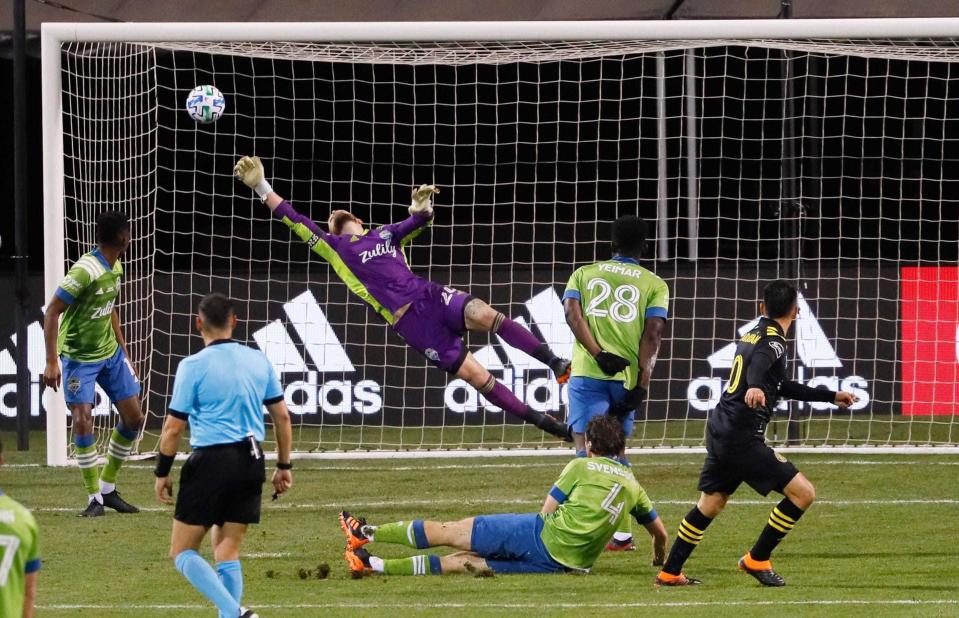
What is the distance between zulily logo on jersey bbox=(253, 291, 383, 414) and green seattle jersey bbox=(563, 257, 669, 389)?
22.7 ft

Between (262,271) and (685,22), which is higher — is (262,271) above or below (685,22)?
below

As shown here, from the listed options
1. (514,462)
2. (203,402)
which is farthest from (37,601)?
(514,462)

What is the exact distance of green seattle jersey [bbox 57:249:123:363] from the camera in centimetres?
1092

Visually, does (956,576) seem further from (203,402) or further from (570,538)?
(203,402)

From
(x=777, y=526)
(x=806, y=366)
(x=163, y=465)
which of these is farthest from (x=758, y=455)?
(x=806, y=366)

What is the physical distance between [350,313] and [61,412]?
3.84 m

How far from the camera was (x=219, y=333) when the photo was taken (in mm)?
7188

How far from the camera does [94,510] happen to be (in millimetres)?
11312

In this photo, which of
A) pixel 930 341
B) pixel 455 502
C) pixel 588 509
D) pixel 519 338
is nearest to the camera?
pixel 588 509

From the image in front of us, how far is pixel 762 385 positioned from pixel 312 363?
28.3 feet

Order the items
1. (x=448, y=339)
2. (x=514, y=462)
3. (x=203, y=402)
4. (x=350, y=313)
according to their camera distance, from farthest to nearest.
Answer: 1. (x=350, y=313)
2. (x=514, y=462)
3. (x=448, y=339)
4. (x=203, y=402)

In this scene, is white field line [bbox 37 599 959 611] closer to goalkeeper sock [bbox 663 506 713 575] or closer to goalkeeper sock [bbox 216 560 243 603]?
goalkeeper sock [bbox 663 506 713 575]

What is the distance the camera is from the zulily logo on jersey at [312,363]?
52.9ft

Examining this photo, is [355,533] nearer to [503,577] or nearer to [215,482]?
[503,577]
